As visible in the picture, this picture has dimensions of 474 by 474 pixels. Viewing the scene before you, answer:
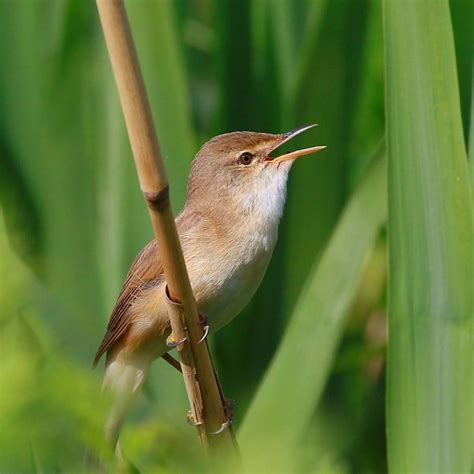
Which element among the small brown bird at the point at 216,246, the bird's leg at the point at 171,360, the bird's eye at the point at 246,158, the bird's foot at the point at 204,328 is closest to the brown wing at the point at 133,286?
the small brown bird at the point at 216,246

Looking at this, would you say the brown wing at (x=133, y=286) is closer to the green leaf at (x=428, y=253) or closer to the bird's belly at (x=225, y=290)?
the bird's belly at (x=225, y=290)

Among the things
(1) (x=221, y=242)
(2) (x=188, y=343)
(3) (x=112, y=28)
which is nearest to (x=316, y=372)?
(1) (x=221, y=242)

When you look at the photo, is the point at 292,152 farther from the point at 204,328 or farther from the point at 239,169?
the point at 204,328

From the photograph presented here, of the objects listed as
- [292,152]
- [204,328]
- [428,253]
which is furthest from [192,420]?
[292,152]

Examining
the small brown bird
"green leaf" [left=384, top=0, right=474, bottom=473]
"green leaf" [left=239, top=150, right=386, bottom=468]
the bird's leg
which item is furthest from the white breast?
"green leaf" [left=384, top=0, right=474, bottom=473]

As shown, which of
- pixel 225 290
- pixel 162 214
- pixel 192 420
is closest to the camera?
pixel 162 214

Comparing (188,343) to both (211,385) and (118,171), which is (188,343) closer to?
(211,385)
